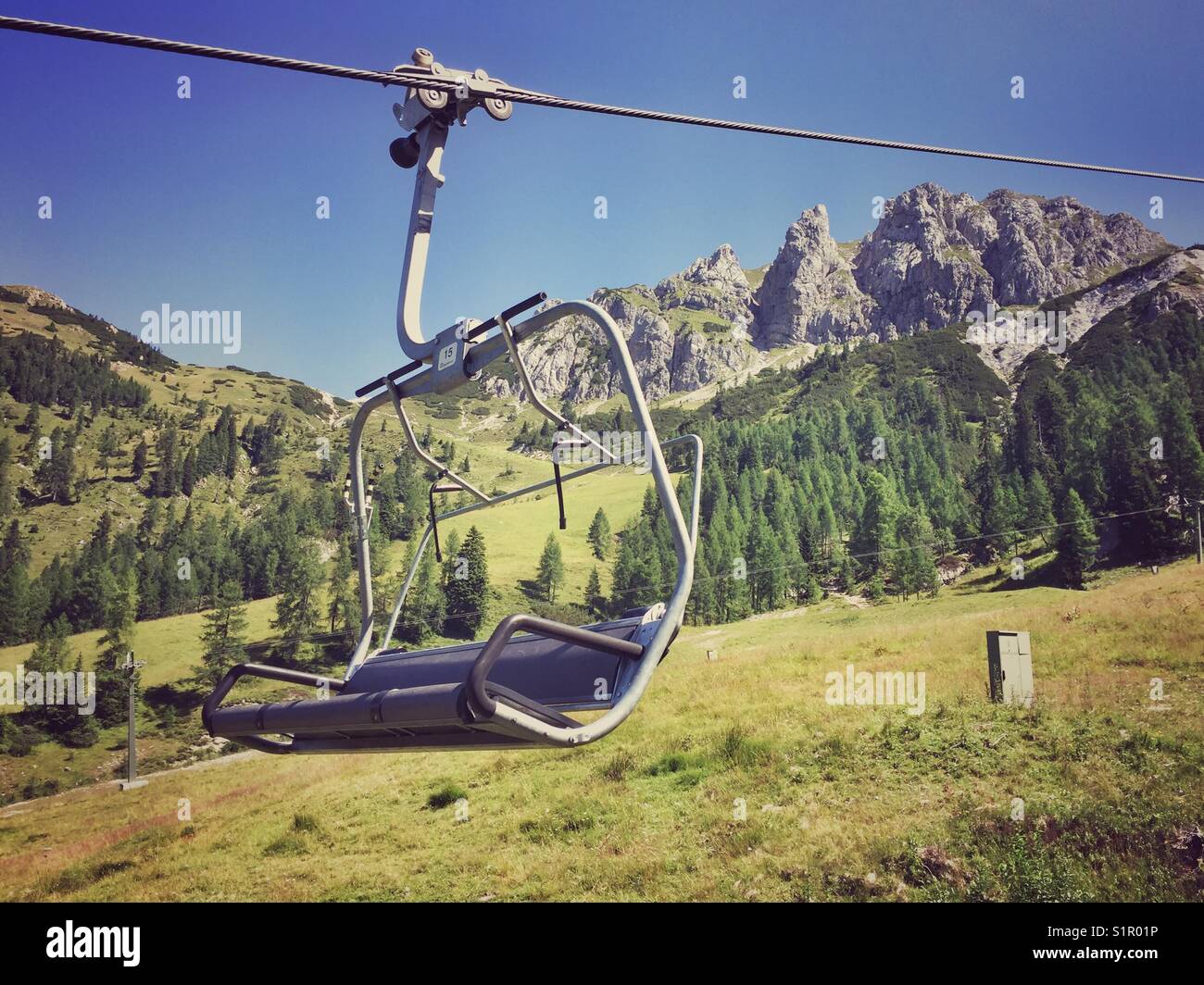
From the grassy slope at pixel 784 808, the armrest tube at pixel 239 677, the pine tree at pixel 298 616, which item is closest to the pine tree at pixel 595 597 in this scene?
the pine tree at pixel 298 616

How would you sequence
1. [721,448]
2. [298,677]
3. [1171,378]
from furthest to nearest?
[721,448] → [1171,378] → [298,677]

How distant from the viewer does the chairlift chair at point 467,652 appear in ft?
14.3

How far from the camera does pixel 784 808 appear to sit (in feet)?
42.0

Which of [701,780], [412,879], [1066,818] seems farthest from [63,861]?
[1066,818]

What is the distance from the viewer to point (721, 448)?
17425cm

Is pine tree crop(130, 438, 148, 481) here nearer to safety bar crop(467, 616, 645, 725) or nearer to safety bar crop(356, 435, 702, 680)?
safety bar crop(356, 435, 702, 680)

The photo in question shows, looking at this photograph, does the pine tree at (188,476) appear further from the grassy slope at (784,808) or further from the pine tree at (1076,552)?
the grassy slope at (784,808)

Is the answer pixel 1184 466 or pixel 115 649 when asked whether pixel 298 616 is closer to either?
pixel 115 649

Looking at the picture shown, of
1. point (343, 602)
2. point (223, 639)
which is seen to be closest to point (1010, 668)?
point (343, 602)

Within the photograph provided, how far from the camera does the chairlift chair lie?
434cm

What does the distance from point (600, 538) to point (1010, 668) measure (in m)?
124

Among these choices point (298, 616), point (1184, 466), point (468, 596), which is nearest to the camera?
point (1184, 466)

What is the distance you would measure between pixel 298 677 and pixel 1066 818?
10025mm
